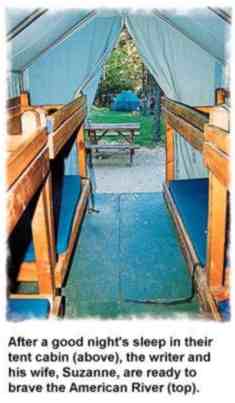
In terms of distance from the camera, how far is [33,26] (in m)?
2.64

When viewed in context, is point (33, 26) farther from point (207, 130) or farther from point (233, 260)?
point (233, 260)

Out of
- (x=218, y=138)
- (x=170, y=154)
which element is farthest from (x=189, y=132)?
(x=170, y=154)

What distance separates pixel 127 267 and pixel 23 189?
6.42 feet

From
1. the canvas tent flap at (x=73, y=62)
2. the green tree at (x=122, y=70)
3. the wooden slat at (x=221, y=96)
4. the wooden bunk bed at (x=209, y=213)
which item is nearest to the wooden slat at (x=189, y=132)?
the wooden bunk bed at (x=209, y=213)

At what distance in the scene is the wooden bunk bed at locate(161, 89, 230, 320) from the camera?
1746 mm

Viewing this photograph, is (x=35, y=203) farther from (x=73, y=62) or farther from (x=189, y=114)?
(x=73, y=62)

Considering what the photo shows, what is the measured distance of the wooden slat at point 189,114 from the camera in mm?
2253

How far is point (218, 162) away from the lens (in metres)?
1.70

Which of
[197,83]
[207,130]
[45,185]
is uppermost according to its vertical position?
[197,83]

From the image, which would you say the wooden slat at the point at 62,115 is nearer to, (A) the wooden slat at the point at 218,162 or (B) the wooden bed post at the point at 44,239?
(B) the wooden bed post at the point at 44,239

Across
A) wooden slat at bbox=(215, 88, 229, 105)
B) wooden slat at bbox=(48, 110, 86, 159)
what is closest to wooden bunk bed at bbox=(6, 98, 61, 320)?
wooden slat at bbox=(48, 110, 86, 159)

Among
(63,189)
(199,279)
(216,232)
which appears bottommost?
(199,279)
